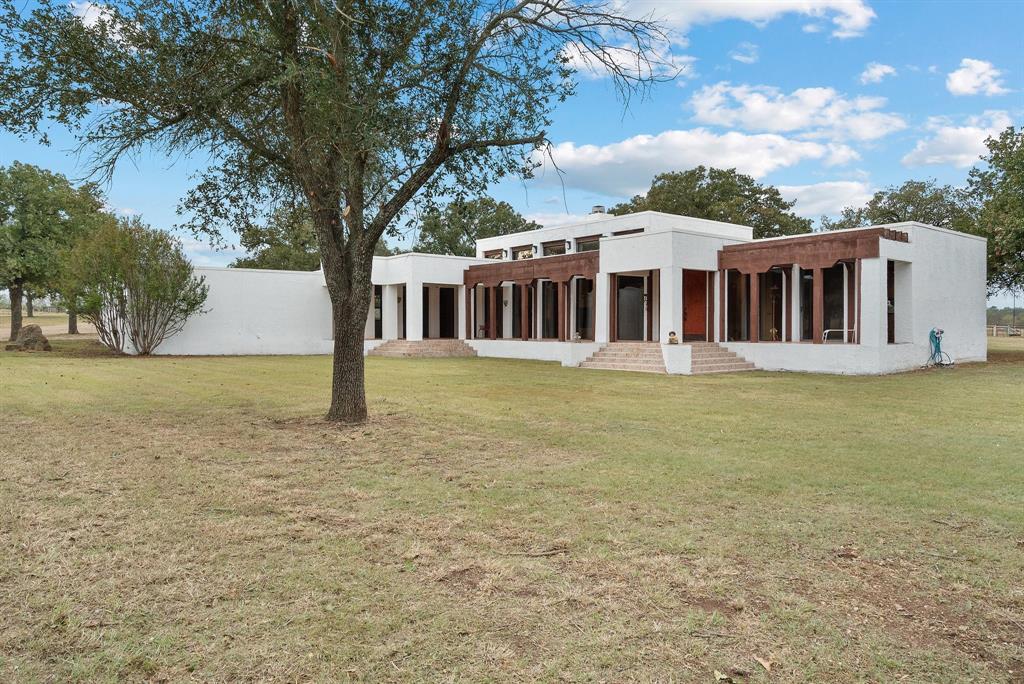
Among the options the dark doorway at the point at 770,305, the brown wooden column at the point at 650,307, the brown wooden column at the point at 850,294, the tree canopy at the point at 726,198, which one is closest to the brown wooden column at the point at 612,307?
the brown wooden column at the point at 650,307

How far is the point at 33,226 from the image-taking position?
106 feet

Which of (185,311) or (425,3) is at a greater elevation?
(425,3)

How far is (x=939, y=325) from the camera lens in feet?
67.2

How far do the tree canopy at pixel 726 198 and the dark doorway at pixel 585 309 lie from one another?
16.0 meters

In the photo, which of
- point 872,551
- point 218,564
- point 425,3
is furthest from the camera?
point 425,3

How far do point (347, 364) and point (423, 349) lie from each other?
18319mm

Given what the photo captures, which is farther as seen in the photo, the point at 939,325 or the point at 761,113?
the point at 761,113

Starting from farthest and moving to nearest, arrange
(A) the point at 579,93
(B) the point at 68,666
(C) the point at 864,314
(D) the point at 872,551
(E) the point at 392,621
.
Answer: (C) the point at 864,314 → (A) the point at 579,93 → (D) the point at 872,551 → (E) the point at 392,621 → (B) the point at 68,666

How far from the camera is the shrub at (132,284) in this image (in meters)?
24.3

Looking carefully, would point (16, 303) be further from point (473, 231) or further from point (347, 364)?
point (347, 364)

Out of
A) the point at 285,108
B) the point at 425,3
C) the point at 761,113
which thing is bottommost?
the point at 285,108

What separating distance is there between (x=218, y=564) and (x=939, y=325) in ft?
74.1

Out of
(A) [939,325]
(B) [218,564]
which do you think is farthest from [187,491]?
(A) [939,325]

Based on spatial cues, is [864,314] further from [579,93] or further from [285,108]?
[285,108]
